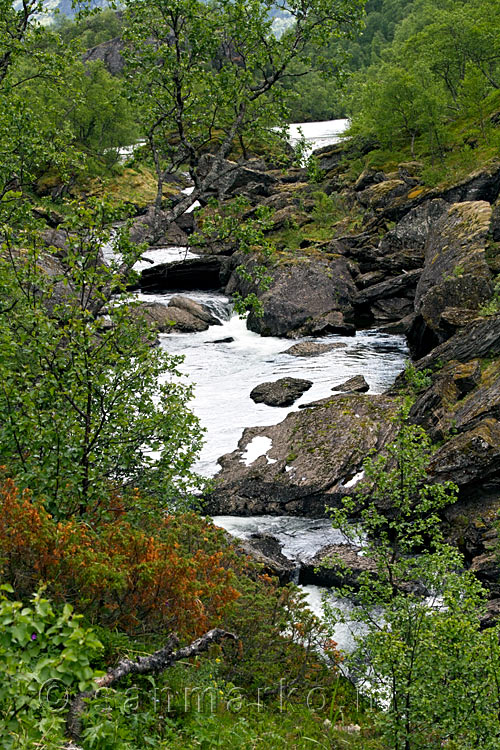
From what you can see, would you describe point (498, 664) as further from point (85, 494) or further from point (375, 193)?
point (375, 193)

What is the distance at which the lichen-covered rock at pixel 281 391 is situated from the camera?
2372 centimetres

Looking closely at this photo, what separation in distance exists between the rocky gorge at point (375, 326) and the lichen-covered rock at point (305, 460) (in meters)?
0.04

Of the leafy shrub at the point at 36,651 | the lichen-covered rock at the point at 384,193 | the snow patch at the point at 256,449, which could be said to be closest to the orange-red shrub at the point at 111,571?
the leafy shrub at the point at 36,651

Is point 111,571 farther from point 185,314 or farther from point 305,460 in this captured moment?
point 185,314

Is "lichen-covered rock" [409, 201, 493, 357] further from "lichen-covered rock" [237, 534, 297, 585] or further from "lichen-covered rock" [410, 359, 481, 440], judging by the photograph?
"lichen-covered rock" [237, 534, 297, 585]

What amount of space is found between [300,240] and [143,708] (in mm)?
41851

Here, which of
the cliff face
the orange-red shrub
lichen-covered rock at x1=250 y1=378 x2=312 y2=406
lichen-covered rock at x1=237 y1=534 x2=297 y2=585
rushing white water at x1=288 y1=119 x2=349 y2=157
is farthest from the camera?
the cliff face

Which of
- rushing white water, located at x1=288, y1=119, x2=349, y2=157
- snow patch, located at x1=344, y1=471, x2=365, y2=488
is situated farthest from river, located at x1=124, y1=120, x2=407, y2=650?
rushing white water, located at x1=288, y1=119, x2=349, y2=157

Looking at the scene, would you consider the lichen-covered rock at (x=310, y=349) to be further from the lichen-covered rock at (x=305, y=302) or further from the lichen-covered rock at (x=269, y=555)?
the lichen-covered rock at (x=269, y=555)

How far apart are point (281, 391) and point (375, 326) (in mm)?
12149

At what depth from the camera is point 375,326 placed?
34.3 metres

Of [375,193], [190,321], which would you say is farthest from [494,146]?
[190,321]

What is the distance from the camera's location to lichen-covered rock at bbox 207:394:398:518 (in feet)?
56.2

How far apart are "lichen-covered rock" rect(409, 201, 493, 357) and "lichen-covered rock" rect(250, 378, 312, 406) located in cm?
607
